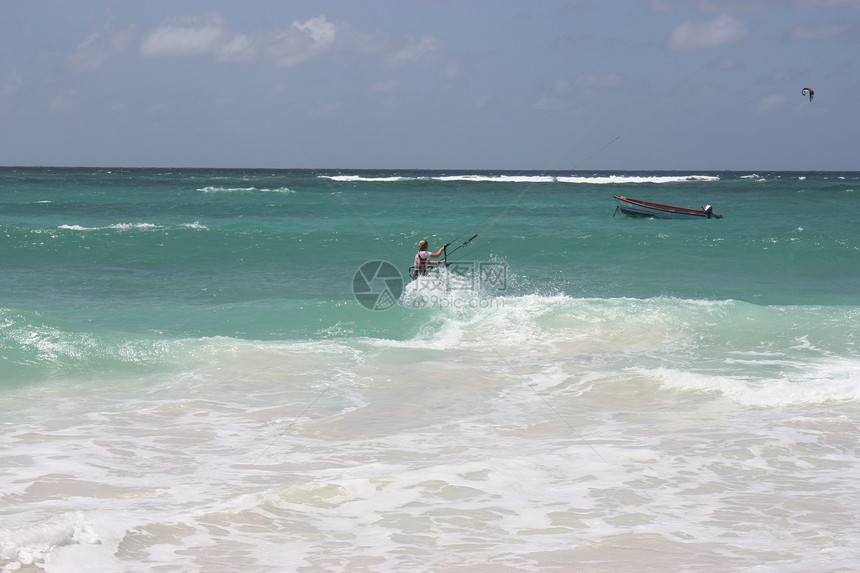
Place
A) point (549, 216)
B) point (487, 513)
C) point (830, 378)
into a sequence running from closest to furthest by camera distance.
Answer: point (487, 513) → point (830, 378) → point (549, 216)

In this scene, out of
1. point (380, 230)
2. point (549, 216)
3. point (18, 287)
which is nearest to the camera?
point (18, 287)

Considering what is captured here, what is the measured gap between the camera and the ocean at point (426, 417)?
464 centimetres

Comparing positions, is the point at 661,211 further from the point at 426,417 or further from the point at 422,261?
the point at 426,417

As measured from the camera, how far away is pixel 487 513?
5.11 m

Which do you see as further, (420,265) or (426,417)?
(420,265)

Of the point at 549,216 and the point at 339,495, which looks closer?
the point at 339,495

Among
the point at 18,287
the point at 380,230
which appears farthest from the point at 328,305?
the point at 380,230

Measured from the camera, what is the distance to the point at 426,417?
24.4 ft

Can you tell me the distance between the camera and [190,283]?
15906 mm

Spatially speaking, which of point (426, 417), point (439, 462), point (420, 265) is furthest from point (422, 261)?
point (439, 462)

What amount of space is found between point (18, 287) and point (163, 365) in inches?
300

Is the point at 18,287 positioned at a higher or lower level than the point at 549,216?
lower

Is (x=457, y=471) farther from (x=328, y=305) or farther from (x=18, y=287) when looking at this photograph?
(x=18, y=287)

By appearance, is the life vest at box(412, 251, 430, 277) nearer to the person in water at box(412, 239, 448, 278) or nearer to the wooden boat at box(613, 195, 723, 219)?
the person in water at box(412, 239, 448, 278)
